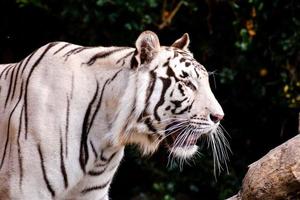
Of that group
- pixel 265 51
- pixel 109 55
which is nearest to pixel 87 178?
pixel 109 55

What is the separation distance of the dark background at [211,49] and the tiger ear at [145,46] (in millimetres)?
2888

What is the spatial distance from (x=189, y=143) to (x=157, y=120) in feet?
0.89

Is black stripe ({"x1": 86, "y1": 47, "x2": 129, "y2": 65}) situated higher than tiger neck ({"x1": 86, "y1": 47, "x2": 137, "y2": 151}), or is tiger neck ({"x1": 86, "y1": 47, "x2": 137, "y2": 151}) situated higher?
black stripe ({"x1": 86, "y1": 47, "x2": 129, "y2": 65})

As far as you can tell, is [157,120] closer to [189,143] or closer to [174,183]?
[189,143]

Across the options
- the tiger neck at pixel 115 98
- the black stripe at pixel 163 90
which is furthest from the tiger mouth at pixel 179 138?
the tiger neck at pixel 115 98

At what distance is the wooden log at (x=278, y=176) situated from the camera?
13.9 ft

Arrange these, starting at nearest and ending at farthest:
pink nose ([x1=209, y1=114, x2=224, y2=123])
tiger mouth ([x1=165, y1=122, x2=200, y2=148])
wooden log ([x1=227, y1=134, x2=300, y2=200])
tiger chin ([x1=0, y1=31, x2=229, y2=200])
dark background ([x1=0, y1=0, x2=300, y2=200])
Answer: wooden log ([x1=227, y1=134, x2=300, y2=200])
tiger chin ([x1=0, y1=31, x2=229, y2=200])
pink nose ([x1=209, y1=114, x2=224, y2=123])
tiger mouth ([x1=165, y1=122, x2=200, y2=148])
dark background ([x1=0, y1=0, x2=300, y2=200])

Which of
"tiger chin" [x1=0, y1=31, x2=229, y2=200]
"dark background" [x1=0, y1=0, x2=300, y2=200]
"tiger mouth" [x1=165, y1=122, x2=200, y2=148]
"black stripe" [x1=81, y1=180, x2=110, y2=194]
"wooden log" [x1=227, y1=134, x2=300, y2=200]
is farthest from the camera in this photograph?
"dark background" [x1=0, y1=0, x2=300, y2=200]

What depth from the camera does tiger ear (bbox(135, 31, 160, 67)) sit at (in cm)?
471

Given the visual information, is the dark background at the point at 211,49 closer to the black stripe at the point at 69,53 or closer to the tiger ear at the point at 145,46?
the black stripe at the point at 69,53

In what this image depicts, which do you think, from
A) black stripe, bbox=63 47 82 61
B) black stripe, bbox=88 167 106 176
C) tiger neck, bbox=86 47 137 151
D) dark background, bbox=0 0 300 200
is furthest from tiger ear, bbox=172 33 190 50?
dark background, bbox=0 0 300 200

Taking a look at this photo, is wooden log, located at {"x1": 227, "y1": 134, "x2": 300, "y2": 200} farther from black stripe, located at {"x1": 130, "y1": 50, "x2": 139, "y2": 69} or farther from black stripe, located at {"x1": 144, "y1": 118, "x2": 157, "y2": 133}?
black stripe, located at {"x1": 130, "y1": 50, "x2": 139, "y2": 69}

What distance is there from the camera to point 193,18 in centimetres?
852

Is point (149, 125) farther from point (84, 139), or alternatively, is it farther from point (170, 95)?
point (84, 139)
